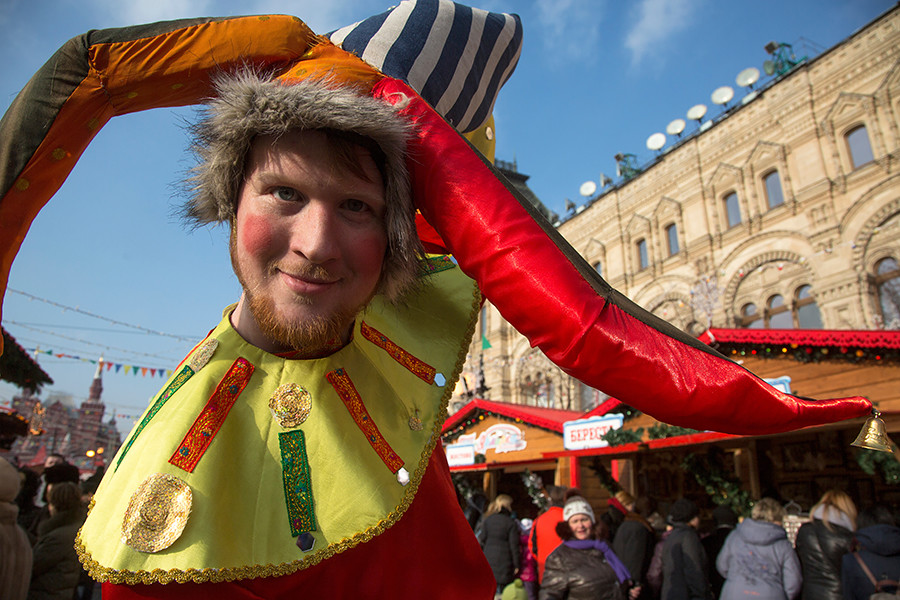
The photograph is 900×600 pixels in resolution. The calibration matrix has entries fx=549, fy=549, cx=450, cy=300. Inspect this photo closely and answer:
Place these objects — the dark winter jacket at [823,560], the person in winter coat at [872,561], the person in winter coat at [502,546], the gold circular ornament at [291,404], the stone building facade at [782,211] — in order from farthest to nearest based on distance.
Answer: the stone building facade at [782,211]
the person in winter coat at [502,546]
the dark winter jacket at [823,560]
the person in winter coat at [872,561]
the gold circular ornament at [291,404]

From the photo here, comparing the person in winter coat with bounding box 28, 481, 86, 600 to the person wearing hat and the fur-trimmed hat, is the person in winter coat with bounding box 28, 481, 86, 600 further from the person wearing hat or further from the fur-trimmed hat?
the fur-trimmed hat

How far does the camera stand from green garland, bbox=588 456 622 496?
34.0 feet

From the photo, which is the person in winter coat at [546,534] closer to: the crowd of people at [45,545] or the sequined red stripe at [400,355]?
the crowd of people at [45,545]

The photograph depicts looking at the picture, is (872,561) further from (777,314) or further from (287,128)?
(777,314)

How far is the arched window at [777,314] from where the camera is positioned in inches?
645

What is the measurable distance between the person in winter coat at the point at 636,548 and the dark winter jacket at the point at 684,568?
0.57m

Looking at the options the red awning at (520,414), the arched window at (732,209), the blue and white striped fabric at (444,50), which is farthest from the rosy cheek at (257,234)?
the arched window at (732,209)

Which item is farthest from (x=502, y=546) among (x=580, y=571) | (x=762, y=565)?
(x=762, y=565)

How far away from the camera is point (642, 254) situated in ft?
72.9

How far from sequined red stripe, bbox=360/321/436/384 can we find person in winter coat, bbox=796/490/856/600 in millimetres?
5076

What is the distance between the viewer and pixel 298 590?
1208 mm

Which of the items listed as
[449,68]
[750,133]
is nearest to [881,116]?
[750,133]

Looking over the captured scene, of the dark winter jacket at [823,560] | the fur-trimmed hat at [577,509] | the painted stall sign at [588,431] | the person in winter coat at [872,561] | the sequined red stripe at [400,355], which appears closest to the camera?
the sequined red stripe at [400,355]

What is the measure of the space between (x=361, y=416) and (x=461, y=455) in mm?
12846
